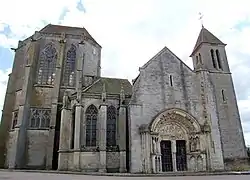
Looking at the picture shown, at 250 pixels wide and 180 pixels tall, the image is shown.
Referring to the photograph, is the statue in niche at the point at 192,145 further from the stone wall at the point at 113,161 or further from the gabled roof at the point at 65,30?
the gabled roof at the point at 65,30

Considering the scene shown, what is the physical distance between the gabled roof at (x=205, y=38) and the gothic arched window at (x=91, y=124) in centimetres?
1563

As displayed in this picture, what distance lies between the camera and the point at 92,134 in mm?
21094

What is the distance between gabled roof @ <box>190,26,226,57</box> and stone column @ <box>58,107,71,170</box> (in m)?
17.8

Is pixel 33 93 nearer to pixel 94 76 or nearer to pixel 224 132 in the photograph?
pixel 94 76

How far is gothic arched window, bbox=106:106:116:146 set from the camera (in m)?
21.3

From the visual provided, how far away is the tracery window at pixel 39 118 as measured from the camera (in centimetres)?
2572

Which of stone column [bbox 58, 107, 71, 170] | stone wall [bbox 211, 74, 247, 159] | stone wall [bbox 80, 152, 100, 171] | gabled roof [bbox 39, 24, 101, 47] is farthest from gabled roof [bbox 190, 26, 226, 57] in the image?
stone wall [bbox 80, 152, 100, 171]

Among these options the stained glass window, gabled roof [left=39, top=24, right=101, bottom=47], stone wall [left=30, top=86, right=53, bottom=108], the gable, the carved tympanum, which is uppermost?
gabled roof [left=39, top=24, right=101, bottom=47]

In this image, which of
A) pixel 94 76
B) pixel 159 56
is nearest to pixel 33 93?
pixel 94 76

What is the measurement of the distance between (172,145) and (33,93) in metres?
17.5

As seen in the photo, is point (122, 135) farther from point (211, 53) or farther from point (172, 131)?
point (211, 53)

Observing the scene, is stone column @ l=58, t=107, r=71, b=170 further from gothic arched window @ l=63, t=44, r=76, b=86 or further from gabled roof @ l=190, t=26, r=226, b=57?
gabled roof @ l=190, t=26, r=226, b=57

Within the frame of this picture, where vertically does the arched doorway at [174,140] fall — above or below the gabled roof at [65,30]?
below

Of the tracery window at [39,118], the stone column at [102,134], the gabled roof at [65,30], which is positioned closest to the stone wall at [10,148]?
the tracery window at [39,118]
